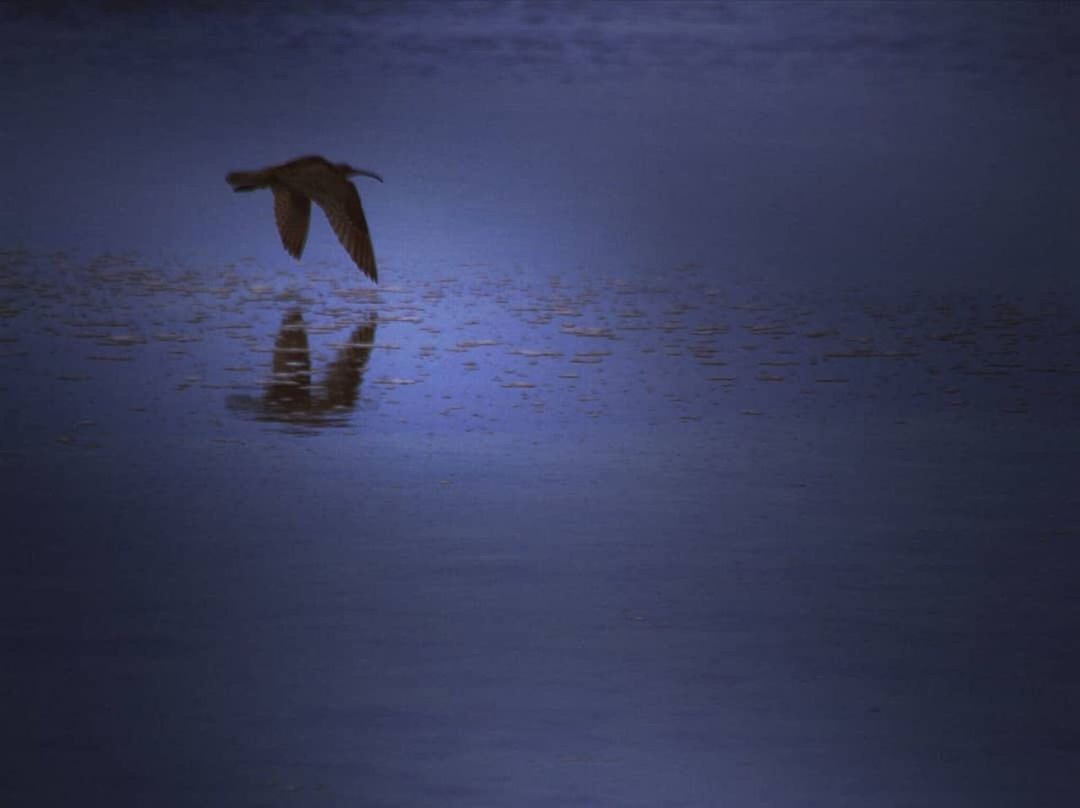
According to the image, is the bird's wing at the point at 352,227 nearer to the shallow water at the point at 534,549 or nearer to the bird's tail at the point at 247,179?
the shallow water at the point at 534,549

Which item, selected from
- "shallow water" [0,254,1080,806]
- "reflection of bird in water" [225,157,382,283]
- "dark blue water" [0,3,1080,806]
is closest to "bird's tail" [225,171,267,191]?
"reflection of bird in water" [225,157,382,283]

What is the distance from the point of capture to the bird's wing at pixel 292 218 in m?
10.8

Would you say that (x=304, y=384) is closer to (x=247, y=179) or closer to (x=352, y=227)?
(x=352, y=227)

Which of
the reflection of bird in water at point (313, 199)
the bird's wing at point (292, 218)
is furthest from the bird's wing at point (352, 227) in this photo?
the bird's wing at point (292, 218)

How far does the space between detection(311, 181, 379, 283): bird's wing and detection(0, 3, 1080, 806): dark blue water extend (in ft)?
0.52

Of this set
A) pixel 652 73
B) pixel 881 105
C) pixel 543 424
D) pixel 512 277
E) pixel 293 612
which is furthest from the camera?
pixel 652 73

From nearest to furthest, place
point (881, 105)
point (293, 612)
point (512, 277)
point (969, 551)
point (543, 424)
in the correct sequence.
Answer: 1. point (293, 612)
2. point (969, 551)
3. point (543, 424)
4. point (512, 277)
5. point (881, 105)

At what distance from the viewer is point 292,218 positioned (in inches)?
426

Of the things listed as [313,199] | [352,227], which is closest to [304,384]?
[352,227]

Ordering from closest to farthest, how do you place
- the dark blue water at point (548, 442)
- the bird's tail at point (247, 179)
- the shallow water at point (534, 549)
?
the shallow water at point (534, 549) → the dark blue water at point (548, 442) → the bird's tail at point (247, 179)

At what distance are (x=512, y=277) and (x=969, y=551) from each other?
16.1ft

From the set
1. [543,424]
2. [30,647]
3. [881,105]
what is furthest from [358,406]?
[881,105]

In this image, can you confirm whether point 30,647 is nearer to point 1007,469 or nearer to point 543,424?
point 543,424

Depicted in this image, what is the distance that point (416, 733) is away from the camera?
430cm
